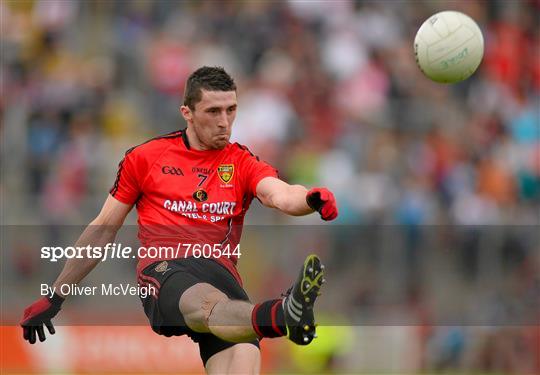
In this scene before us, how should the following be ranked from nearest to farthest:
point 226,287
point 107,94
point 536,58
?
point 226,287 → point 107,94 → point 536,58

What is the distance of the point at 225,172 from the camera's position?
798 centimetres

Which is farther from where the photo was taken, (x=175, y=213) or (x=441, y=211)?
(x=441, y=211)

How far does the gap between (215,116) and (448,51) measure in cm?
257

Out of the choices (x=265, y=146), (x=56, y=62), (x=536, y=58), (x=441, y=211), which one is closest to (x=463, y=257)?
(x=441, y=211)

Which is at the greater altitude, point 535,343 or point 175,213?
point 175,213

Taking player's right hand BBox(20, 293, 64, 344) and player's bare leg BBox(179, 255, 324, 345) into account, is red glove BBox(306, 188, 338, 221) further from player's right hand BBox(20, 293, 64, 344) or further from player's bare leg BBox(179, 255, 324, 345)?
player's right hand BBox(20, 293, 64, 344)

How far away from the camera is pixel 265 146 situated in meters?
15.1

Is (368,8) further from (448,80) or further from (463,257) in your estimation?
(448,80)

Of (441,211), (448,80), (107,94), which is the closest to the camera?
(448,80)

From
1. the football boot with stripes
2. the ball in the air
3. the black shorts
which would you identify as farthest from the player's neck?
the ball in the air

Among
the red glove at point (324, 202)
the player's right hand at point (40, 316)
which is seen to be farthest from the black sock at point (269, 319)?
→ the player's right hand at point (40, 316)

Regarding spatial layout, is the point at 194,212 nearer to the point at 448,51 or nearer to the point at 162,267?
the point at 162,267

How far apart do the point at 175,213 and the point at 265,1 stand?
384 inches

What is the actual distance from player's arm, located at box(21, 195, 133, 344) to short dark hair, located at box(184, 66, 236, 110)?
0.87m
